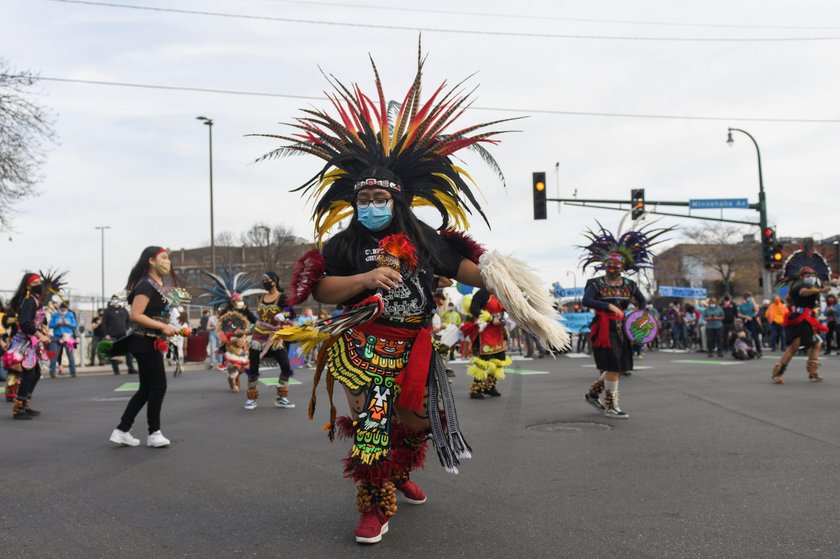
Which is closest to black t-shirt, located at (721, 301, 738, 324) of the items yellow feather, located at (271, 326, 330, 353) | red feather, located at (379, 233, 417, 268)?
red feather, located at (379, 233, 417, 268)

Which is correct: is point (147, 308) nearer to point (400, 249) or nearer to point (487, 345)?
point (400, 249)

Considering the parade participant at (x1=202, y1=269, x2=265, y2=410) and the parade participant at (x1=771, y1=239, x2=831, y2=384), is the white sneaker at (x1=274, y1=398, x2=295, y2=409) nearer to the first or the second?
the parade participant at (x1=202, y1=269, x2=265, y2=410)

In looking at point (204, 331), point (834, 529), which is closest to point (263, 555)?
Result: point (834, 529)

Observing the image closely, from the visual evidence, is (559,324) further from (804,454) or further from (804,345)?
(804,345)

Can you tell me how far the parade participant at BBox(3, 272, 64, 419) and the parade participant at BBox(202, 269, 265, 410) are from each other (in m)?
2.62

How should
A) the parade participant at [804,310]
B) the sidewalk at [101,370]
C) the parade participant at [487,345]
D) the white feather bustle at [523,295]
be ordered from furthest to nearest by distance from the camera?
the sidewalk at [101,370] < the parade participant at [804,310] < the parade participant at [487,345] < the white feather bustle at [523,295]

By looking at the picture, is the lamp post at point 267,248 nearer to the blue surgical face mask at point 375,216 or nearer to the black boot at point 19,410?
the black boot at point 19,410

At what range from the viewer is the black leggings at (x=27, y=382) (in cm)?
932

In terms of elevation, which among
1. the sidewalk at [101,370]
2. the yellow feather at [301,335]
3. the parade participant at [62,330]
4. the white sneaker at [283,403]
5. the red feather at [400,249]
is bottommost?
the sidewalk at [101,370]

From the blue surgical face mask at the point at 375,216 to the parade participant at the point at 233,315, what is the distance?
7286 mm

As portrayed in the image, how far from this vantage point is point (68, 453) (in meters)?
6.70

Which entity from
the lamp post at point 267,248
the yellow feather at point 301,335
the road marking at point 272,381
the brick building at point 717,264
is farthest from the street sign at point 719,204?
the lamp post at point 267,248

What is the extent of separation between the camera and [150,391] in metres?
6.95

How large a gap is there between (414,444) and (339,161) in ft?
5.95
